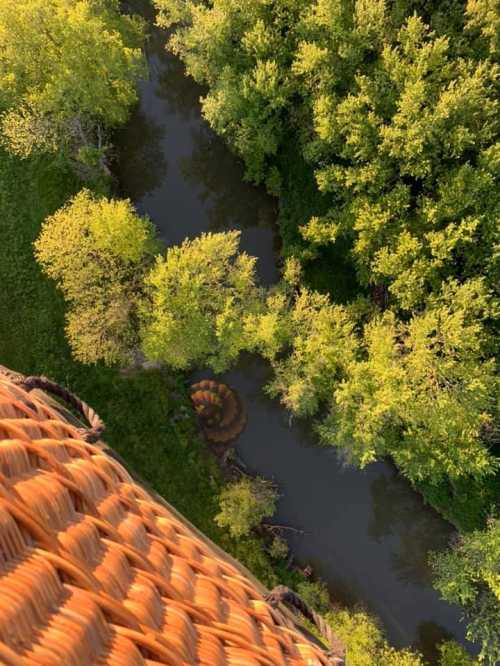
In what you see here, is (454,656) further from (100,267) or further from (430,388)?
(100,267)

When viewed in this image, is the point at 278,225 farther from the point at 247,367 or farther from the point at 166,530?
the point at 166,530

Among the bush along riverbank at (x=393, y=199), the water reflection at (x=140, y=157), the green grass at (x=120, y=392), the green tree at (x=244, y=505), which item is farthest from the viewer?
the water reflection at (x=140, y=157)

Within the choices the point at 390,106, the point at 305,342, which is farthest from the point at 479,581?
the point at 390,106

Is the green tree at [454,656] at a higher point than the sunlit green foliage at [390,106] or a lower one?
lower

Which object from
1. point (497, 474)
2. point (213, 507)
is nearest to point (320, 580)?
point (213, 507)

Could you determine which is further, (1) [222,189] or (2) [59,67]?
(1) [222,189]

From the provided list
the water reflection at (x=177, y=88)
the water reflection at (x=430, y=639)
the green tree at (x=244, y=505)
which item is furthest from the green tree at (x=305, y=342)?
the water reflection at (x=177, y=88)

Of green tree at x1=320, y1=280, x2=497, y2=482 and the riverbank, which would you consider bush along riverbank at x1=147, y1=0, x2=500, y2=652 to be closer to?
green tree at x1=320, y1=280, x2=497, y2=482

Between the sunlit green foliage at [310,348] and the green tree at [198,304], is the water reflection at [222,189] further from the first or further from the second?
the sunlit green foliage at [310,348]
